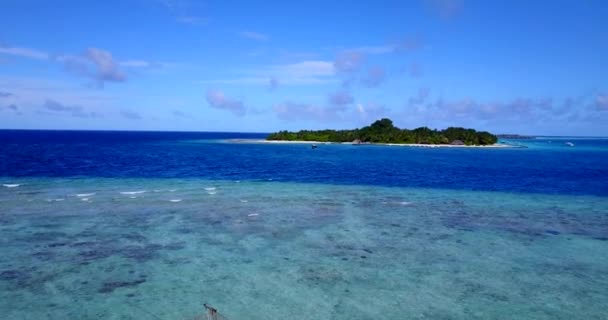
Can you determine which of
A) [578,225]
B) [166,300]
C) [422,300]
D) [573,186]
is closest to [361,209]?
[578,225]

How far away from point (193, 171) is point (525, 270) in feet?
154

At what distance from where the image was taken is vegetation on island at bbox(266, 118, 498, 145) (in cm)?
15875

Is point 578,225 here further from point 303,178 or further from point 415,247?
point 303,178

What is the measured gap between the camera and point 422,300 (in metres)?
15.3

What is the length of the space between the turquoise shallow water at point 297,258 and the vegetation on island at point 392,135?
127m

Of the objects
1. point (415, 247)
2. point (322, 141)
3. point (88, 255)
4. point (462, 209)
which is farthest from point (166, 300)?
point (322, 141)

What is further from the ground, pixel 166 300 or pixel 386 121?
pixel 386 121

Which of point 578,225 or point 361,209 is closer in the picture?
point 578,225

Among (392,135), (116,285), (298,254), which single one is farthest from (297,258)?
(392,135)

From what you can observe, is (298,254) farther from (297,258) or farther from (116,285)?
(116,285)

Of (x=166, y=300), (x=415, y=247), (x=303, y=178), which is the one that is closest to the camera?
(x=166, y=300)

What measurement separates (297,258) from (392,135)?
148 m

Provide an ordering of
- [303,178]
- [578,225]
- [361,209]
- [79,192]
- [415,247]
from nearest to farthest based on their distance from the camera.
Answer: [415,247] → [578,225] → [361,209] → [79,192] → [303,178]

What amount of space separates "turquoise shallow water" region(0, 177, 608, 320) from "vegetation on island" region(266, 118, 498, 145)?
416ft
